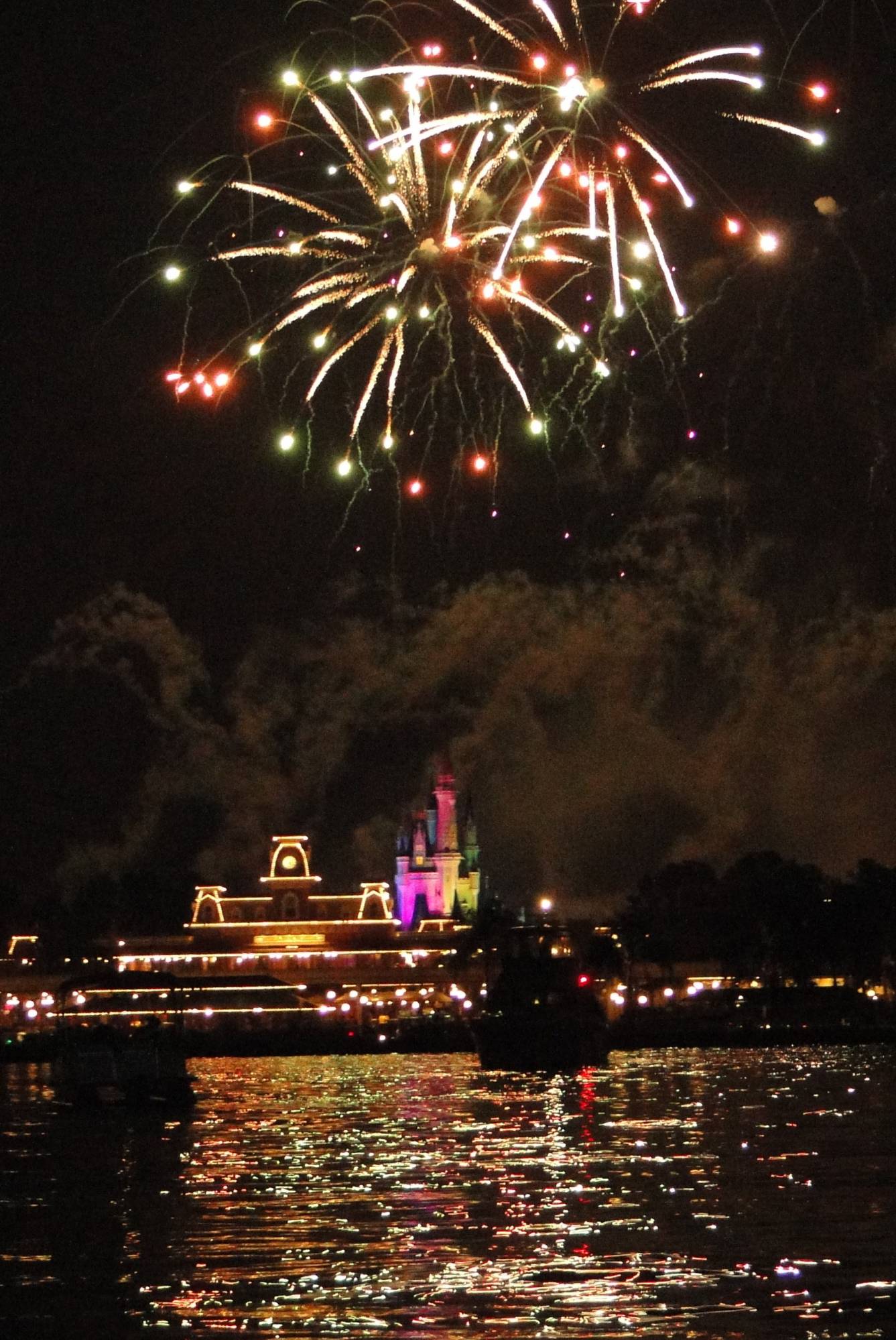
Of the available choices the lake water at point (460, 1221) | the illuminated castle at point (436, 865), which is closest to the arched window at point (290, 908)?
the illuminated castle at point (436, 865)

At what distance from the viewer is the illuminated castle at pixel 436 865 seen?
13350cm

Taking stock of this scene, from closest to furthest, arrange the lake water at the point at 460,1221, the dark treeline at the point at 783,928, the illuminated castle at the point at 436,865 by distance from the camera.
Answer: the lake water at the point at 460,1221 → the dark treeline at the point at 783,928 → the illuminated castle at the point at 436,865

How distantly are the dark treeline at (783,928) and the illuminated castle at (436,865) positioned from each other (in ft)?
47.9

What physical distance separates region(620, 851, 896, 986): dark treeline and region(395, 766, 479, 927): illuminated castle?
1461cm

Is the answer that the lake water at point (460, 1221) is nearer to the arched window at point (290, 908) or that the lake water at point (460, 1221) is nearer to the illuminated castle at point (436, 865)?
the arched window at point (290, 908)

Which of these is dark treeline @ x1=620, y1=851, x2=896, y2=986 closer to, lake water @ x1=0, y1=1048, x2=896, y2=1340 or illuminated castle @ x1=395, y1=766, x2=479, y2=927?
illuminated castle @ x1=395, y1=766, x2=479, y2=927

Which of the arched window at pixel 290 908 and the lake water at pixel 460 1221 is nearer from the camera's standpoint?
the lake water at pixel 460 1221

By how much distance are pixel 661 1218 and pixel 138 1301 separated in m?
6.89

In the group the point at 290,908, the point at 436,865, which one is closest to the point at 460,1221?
the point at 290,908

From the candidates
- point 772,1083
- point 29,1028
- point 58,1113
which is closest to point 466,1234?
point 58,1113

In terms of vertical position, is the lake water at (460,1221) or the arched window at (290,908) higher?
the arched window at (290,908)

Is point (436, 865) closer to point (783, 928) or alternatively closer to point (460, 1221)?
point (783, 928)

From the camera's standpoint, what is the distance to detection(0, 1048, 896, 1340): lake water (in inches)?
624

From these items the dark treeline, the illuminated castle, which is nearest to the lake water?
the dark treeline
